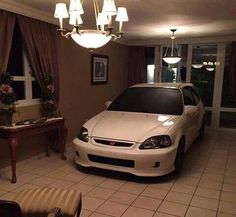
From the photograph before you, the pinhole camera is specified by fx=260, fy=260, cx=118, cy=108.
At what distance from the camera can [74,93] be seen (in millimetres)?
4910

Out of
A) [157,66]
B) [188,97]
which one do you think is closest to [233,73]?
[157,66]

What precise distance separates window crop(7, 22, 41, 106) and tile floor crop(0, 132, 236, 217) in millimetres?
994

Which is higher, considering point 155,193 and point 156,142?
point 156,142

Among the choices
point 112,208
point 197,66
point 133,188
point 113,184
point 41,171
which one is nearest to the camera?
point 112,208

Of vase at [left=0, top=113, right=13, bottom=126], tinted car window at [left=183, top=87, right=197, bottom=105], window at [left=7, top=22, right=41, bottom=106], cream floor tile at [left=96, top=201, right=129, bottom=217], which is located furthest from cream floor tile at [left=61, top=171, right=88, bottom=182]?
tinted car window at [left=183, top=87, right=197, bottom=105]

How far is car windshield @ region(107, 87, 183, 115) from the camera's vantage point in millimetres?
3908

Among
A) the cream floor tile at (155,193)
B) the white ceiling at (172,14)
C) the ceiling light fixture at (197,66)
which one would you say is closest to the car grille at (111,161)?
the cream floor tile at (155,193)

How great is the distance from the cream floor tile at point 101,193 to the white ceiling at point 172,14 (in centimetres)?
225

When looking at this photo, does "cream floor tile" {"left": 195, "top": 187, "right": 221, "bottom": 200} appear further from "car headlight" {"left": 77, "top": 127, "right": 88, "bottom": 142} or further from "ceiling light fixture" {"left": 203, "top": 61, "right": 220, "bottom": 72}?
"ceiling light fixture" {"left": 203, "top": 61, "right": 220, "bottom": 72}

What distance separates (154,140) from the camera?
3209mm

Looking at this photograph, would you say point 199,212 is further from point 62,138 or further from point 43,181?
point 62,138

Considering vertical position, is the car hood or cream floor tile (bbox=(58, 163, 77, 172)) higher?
the car hood

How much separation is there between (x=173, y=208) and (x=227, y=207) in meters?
0.57

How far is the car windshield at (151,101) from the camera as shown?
3.91 metres
